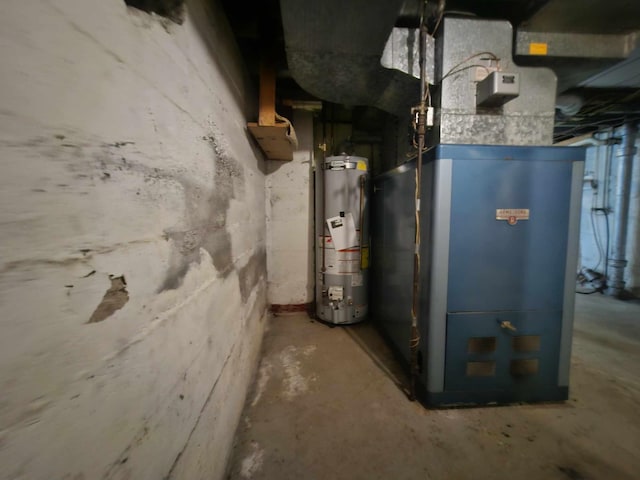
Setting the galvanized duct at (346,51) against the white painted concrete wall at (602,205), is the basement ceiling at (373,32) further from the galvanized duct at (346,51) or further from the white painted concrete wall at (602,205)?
the white painted concrete wall at (602,205)

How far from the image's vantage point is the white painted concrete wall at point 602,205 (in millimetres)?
3156

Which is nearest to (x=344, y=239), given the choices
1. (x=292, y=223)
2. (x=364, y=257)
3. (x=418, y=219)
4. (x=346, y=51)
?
(x=364, y=257)

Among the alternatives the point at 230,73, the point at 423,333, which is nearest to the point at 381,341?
the point at 423,333

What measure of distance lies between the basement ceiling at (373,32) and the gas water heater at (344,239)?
64cm

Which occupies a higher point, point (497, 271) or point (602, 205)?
point (602, 205)

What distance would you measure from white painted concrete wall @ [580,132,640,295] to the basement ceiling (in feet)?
7.26

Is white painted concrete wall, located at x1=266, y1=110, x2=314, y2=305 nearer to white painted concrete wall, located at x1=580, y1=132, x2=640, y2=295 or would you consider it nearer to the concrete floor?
the concrete floor

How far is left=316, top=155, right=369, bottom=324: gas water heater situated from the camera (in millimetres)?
2340

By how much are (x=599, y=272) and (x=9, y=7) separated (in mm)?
5841

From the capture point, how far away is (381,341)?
7.18ft

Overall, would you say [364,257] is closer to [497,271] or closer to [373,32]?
[497,271]

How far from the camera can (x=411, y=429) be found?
1293mm

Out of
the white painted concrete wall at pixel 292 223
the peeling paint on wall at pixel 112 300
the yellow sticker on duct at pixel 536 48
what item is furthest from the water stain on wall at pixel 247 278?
the yellow sticker on duct at pixel 536 48

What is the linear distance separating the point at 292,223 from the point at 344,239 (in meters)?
0.73
